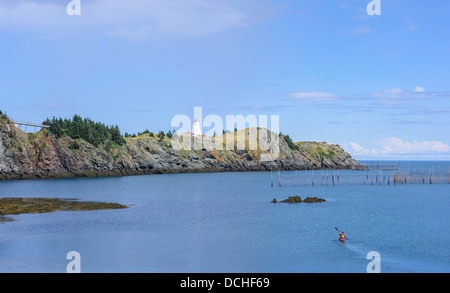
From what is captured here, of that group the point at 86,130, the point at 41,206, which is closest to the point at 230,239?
the point at 41,206

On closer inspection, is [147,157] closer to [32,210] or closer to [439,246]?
[32,210]

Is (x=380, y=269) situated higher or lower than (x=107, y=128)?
lower

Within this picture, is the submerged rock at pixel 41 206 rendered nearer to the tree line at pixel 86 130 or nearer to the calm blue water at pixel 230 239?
the calm blue water at pixel 230 239

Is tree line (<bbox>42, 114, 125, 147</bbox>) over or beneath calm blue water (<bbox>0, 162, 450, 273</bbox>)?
over

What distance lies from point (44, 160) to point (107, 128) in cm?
4423

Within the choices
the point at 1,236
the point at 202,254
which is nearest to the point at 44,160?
the point at 1,236

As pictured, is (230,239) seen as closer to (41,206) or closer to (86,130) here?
(41,206)

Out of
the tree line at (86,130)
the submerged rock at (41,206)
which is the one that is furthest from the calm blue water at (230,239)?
the tree line at (86,130)

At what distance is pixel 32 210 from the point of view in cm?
6512

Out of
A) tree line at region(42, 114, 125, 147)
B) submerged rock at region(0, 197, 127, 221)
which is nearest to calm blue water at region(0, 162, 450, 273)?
submerged rock at region(0, 197, 127, 221)

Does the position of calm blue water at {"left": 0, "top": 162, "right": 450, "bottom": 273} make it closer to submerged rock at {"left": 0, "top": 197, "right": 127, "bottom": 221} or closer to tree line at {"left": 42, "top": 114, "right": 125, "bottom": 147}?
submerged rock at {"left": 0, "top": 197, "right": 127, "bottom": 221}

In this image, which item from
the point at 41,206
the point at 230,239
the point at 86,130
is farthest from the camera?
the point at 86,130
